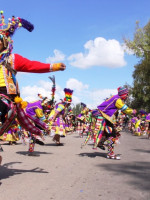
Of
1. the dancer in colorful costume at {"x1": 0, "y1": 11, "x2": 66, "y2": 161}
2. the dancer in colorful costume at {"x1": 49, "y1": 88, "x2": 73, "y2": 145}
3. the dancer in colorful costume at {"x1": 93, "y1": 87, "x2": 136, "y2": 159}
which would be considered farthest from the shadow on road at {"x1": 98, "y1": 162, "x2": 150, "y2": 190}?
the dancer in colorful costume at {"x1": 49, "y1": 88, "x2": 73, "y2": 145}

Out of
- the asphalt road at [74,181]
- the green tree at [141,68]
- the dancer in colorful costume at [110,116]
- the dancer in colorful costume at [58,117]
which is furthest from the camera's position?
the green tree at [141,68]

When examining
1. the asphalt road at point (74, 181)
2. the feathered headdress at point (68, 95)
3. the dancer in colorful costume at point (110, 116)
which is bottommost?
the asphalt road at point (74, 181)

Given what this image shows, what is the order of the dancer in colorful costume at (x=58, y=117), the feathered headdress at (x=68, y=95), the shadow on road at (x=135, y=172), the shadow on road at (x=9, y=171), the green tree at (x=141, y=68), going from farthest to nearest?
the green tree at (x=141, y=68), the feathered headdress at (x=68, y=95), the dancer in colorful costume at (x=58, y=117), the shadow on road at (x=9, y=171), the shadow on road at (x=135, y=172)

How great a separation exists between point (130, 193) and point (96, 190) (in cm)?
49

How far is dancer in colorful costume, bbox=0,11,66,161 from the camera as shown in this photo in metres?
4.27

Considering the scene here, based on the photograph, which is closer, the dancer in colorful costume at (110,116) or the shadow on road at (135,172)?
the shadow on road at (135,172)

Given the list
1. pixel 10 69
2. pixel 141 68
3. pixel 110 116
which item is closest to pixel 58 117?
pixel 110 116

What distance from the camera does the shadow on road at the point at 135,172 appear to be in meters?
4.57

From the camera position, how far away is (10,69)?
4.36m

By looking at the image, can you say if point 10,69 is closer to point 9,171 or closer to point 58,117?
point 9,171

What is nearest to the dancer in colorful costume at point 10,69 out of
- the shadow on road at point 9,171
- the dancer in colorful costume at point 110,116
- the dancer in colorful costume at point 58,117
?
the shadow on road at point 9,171

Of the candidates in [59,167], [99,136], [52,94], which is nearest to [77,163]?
[59,167]

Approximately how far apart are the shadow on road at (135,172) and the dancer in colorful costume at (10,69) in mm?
2232

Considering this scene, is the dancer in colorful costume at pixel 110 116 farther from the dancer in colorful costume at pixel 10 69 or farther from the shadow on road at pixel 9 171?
the dancer in colorful costume at pixel 10 69
